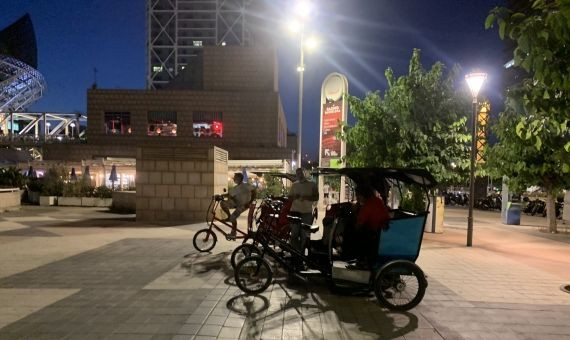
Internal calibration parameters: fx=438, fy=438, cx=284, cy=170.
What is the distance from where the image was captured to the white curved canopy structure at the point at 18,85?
86431 millimetres

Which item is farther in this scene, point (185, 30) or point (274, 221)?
point (185, 30)

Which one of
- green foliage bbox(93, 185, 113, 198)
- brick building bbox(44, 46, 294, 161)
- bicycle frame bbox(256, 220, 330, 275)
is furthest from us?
brick building bbox(44, 46, 294, 161)

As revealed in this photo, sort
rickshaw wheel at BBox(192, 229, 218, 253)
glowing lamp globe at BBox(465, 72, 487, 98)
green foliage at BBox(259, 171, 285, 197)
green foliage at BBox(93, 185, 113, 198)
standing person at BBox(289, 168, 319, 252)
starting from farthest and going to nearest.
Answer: green foliage at BBox(259, 171, 285, 197) < green foliage at BBox(93, 185, 113, 198) < glowing lamp globe at BBox(465, 72, 487, 98) < rickshaw wheel at BBox(192, 229, 218, 253) < standing person at BBox(289, 168, 319, 252)

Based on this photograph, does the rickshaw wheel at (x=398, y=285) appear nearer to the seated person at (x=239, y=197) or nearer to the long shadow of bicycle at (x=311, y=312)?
the long shadow of bicycle at (x=311, y=312)

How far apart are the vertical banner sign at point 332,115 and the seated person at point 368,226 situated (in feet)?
37.0

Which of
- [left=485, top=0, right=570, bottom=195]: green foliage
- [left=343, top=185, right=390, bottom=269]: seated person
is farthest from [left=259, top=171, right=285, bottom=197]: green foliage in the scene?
[left=485, top=0, right=570, bottom=195]: green foliage

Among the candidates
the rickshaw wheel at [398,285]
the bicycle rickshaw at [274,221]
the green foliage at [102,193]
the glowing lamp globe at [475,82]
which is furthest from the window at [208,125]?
the rickshaw wheel at [398,285]

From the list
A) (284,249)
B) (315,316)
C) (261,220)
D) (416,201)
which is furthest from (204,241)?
(416,201)

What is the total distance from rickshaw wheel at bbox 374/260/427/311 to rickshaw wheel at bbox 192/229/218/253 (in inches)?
175

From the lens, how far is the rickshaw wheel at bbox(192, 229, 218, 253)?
950 cm

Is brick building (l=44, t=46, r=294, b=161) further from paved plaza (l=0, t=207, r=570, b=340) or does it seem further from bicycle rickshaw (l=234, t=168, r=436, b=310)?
bicycle rickshaw (l=234, t=168, r=436, b=310)

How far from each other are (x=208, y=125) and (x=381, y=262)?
40.8 m

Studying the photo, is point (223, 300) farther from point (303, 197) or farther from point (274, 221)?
point (303, 197)

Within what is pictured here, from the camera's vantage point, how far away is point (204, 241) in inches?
377
